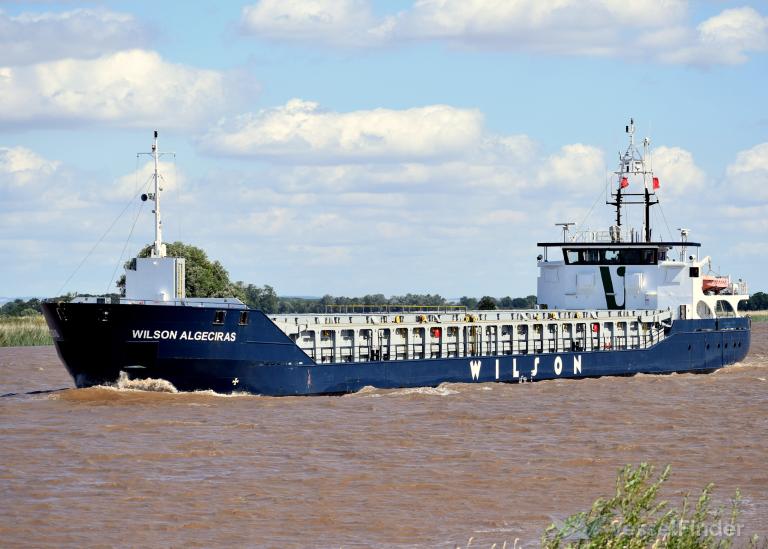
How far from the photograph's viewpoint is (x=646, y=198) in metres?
53.0

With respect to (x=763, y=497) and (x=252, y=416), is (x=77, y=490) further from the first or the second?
(x=763, y=497)

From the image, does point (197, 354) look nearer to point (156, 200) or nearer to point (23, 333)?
point (156, 200)

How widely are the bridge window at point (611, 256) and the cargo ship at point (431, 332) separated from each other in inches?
2.0

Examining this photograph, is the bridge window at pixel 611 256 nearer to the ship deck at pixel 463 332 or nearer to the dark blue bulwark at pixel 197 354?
the ship deck at pixel 463 332

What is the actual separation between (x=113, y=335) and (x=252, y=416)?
487 centimetres

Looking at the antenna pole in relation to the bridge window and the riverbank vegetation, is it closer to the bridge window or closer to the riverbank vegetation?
the bridge window

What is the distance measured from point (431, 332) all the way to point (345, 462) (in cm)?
1798

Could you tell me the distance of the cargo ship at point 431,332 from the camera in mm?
32469

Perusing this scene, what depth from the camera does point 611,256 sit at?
167 ft

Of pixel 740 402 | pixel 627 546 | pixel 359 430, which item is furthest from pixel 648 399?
pixel 627 546

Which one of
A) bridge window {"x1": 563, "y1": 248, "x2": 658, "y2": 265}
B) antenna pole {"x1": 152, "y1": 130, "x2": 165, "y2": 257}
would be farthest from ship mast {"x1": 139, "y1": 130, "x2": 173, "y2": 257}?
bridge window {"x1": 563, "y1": 248, "x2": 658, "y2": 265}

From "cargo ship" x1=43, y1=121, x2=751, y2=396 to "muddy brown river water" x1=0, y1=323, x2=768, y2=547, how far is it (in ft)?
2.87

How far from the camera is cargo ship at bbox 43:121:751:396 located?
32469 mm

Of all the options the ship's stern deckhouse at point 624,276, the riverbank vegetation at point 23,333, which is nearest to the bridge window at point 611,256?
the ship's stern deckhouse at point 624,276
